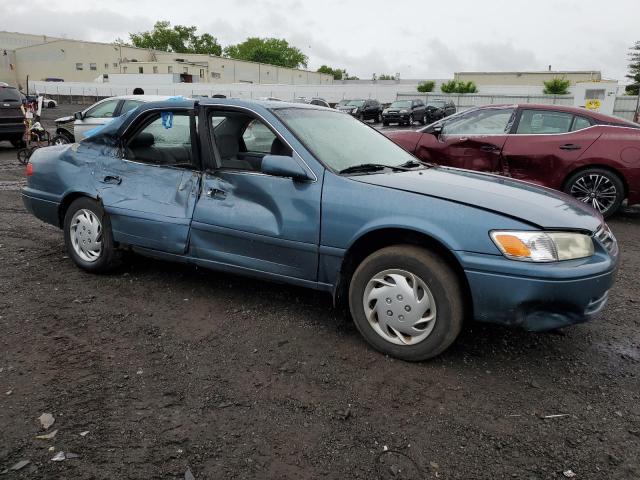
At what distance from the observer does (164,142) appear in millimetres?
4418

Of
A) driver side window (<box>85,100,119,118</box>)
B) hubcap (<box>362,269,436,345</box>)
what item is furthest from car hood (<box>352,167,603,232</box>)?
driver side window (<box>85,100,119,118</box>)

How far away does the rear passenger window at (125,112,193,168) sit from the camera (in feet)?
13.9

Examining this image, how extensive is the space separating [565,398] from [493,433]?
61cm

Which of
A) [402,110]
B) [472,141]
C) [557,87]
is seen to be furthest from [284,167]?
[557,87]

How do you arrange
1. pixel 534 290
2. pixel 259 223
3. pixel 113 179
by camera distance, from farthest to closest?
pixel 113 179 < pixel 259 223 < pixel 534 290

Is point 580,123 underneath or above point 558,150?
above

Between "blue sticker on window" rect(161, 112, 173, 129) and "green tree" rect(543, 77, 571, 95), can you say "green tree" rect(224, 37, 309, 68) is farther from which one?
"blue sticker on window" rect(161, 112, 173, 129)

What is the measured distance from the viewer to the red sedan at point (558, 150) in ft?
23.3

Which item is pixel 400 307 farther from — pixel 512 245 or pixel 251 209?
pixel 251 209

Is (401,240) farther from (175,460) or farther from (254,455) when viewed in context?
(175,460)

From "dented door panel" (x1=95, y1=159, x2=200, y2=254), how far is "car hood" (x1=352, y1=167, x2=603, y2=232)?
142 cm

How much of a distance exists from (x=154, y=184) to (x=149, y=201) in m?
0.14

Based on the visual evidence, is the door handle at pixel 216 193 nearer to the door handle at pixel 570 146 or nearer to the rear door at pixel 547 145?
the rear door at pixel 547 145

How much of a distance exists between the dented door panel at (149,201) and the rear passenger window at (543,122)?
5.20 metres
